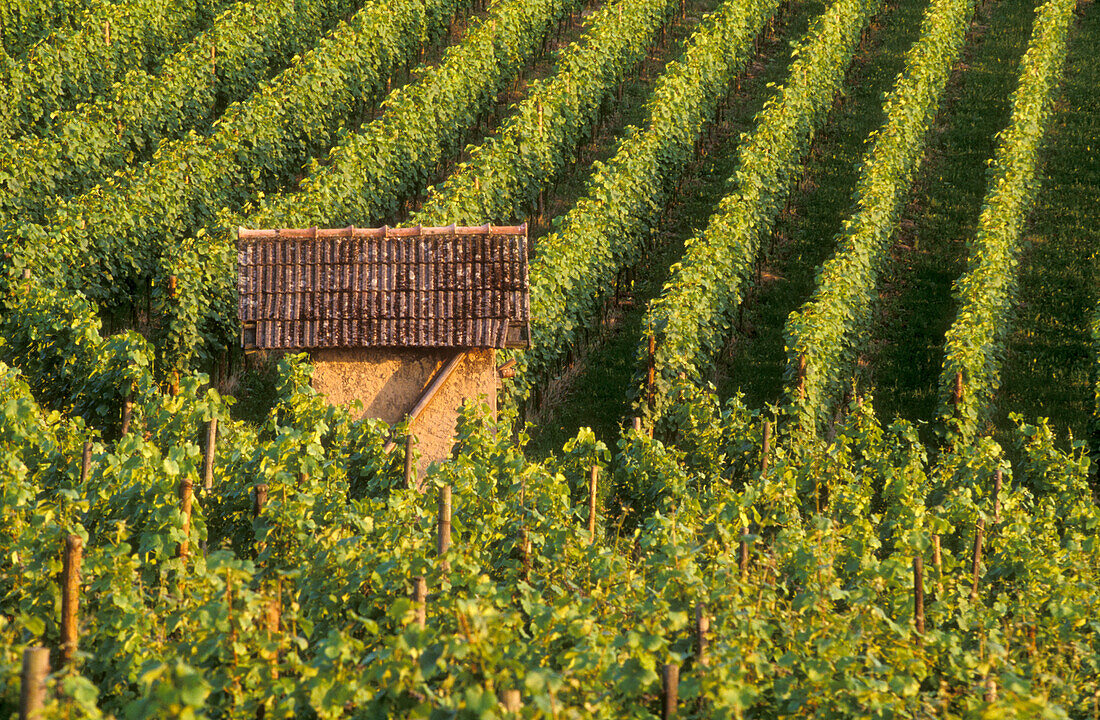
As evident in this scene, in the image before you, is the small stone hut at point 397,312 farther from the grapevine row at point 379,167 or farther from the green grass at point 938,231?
the green grass at point 938,231

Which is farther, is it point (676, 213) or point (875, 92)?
point (875, 92)

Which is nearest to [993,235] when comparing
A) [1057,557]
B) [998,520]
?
[998,520]

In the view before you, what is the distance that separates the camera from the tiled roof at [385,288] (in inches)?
449

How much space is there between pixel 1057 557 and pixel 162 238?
487 inches

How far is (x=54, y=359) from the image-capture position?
12336 millimetres

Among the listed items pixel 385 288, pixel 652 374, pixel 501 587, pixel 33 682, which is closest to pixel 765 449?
pixel 652 374

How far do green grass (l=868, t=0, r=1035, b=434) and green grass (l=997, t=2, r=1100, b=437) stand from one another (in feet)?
3.43

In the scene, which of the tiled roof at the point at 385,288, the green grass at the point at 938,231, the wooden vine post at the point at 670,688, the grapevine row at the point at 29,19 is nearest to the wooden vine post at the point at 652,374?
the tiled roof at the point at 385,288

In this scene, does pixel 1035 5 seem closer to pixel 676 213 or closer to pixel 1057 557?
pixel 676 213

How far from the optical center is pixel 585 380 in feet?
50.4

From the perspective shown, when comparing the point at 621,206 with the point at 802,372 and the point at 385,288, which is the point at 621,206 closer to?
the point at 802,372

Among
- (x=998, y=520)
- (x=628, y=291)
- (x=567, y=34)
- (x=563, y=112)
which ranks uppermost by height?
(x=567, y=34)

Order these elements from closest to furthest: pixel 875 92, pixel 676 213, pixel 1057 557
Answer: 1. pixel 1057 557
2. pixel 676 213
3. pixel 875 92

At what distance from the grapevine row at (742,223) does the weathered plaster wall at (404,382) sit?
2.53 meters
